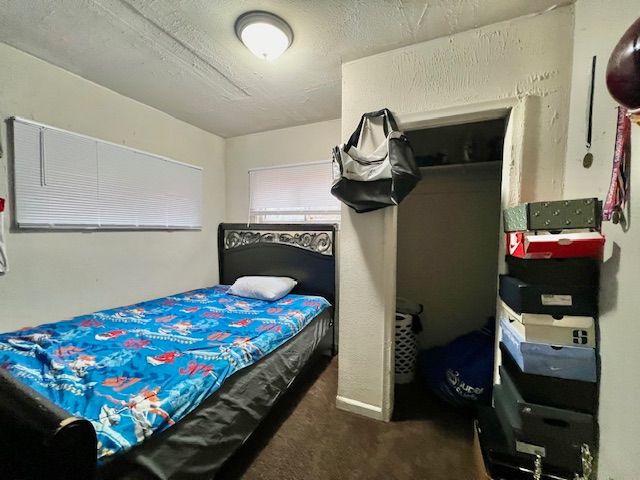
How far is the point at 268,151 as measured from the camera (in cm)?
303

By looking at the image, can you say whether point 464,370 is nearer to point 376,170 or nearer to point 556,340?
point 556,340

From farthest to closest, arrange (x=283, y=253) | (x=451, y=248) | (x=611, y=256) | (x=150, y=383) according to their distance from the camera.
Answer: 1. (x=283, y=253)
2. (x=451, y=248)
3. (x=150, y=383)
4. (x=611, y=256)

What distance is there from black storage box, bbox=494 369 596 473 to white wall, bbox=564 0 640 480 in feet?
0.17

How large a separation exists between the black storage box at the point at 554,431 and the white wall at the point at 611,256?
5 cm

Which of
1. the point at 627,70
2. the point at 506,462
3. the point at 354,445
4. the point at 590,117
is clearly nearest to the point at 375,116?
the point at 590,117

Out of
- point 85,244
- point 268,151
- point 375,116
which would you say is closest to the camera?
point 375,116

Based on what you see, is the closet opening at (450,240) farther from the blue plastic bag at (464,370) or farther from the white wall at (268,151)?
the white wall at (268,151)

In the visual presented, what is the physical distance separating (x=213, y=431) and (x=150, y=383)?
349mm

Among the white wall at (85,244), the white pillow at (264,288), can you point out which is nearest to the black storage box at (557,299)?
the white pillow at (264,288)

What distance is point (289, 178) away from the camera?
2928 mm

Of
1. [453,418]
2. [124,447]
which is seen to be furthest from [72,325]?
[453,418]

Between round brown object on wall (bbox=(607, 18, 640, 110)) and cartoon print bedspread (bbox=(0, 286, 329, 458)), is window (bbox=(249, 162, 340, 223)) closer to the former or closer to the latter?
cartoon print bedspread (bbox=(0, 286, 329, 458))

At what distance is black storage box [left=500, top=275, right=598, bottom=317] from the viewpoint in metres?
1.01

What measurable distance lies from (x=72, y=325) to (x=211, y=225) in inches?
63.9
